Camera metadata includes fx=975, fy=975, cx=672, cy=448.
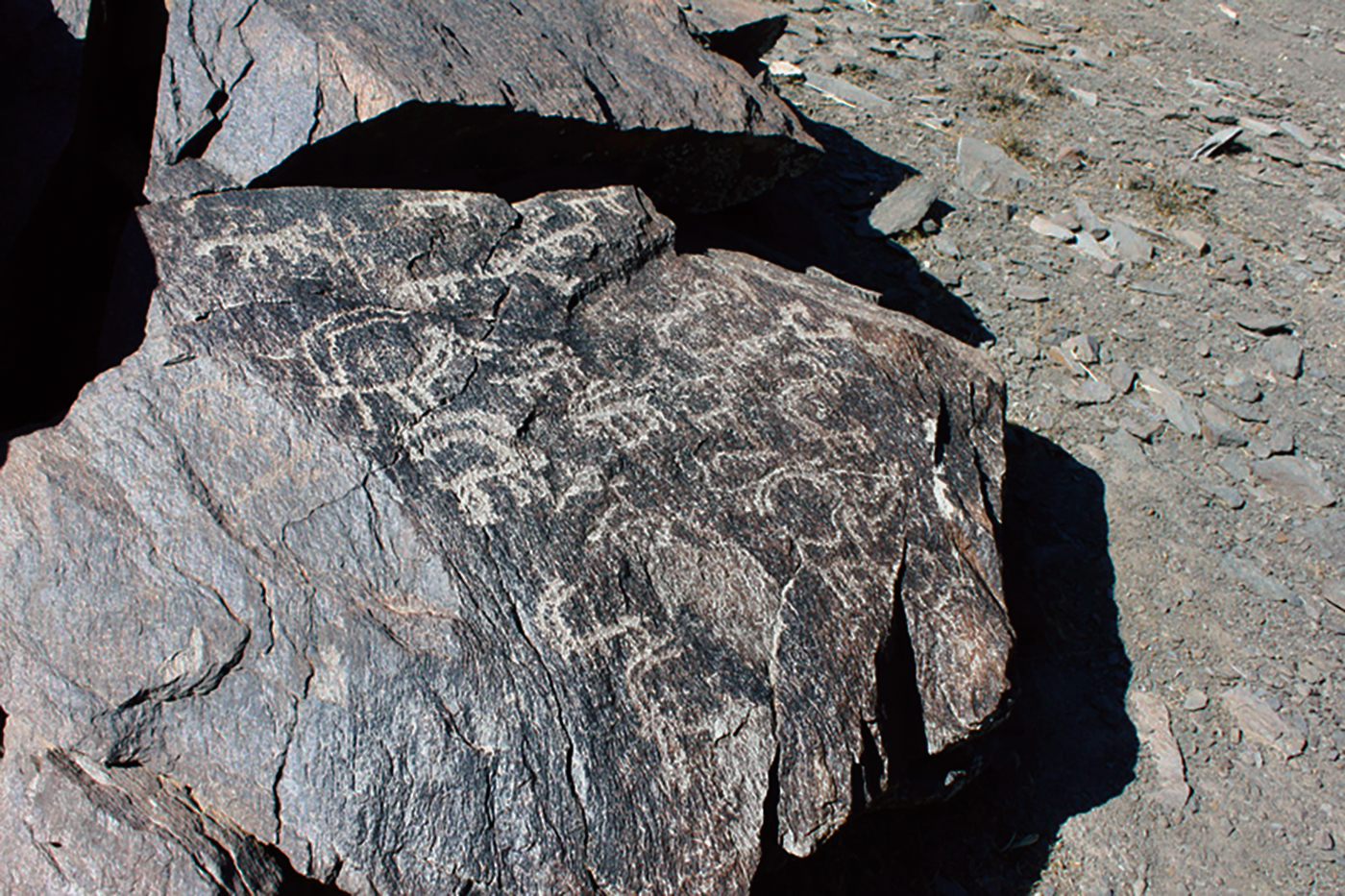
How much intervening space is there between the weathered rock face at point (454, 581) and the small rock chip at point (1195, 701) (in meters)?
0.96

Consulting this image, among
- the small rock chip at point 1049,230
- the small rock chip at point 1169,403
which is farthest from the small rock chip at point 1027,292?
the small rock chip at point 1169,403

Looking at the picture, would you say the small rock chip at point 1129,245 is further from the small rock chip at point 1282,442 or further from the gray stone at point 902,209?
the small rock chip at point 1282,442

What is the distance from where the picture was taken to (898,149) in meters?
5.21

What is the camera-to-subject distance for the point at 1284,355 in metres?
4.30

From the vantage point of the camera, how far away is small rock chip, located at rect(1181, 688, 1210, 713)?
3.01 m

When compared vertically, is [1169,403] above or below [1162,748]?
above

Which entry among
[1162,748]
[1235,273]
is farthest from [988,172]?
[1162,748]

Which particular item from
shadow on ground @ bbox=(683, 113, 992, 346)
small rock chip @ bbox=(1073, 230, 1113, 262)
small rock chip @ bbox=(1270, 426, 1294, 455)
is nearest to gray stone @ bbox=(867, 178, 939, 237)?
shadow on ground @ bbox=(683, 113, 992, 346)

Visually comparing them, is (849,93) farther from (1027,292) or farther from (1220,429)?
(1220,429)

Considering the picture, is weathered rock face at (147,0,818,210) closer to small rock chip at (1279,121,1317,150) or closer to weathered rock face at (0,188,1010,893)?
weathered rock face at (0,188,1010,893)

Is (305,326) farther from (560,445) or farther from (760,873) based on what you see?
(760,873)

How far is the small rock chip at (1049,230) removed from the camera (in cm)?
477

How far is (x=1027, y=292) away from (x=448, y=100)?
2.82 metres

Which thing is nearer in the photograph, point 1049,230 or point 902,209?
point 902,209
